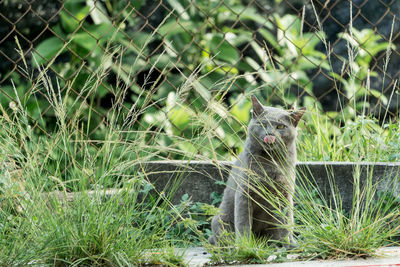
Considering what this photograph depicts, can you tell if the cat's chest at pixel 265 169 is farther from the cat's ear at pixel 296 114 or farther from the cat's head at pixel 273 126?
the cat's ear at pixel 296 114

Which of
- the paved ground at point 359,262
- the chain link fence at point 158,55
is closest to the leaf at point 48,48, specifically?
the chain link fence at point 158,55

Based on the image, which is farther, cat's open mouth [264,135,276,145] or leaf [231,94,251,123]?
leaf [231,94,251,123]

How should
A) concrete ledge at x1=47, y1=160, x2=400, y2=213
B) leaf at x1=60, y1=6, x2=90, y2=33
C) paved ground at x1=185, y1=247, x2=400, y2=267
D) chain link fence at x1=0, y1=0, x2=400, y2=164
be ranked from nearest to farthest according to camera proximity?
paved ground at x1=185, y1=247, x2=400, y2=267
concrete ledge at x1=47, y1=160, x2=400, y2=213
chain link fence at x1=0, y1=0, x2=400, y2=164
leaf at x1=60, y1=6, x2=90, y2=33

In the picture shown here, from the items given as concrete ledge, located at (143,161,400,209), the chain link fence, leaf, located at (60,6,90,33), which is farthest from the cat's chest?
leaf, located at (60,6,90,33)

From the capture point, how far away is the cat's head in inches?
112

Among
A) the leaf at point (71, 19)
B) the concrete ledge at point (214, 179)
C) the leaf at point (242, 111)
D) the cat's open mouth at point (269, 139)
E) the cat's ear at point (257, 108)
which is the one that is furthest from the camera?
the leaf at point (242, 111)

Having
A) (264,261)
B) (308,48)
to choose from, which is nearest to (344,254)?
(264,261)

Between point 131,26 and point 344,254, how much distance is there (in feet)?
8.78

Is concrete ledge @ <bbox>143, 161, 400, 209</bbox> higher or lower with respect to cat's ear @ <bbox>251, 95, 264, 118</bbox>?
lower

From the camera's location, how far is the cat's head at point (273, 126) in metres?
2.85

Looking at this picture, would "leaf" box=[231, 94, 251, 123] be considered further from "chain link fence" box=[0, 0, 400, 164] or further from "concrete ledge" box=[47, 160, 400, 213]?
"concrete ledge" box=[47, 160, 400, 213]

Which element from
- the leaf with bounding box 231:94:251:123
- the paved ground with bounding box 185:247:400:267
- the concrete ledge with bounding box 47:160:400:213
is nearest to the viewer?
the paved ground with bounding box 185:247:400:267

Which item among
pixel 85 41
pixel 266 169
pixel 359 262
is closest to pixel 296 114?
pixel 266 169

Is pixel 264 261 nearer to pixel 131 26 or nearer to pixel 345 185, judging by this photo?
pixel 345 185
